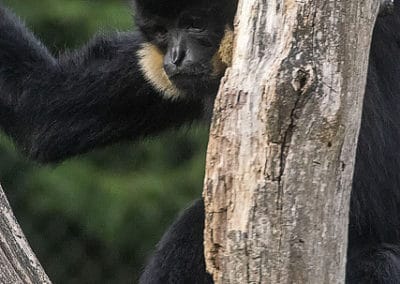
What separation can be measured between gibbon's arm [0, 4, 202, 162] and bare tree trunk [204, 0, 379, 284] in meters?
2.02

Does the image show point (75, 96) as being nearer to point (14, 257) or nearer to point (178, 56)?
point (178, 56)

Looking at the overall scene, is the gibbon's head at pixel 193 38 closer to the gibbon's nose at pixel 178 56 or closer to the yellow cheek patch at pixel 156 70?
the gibbon's nose at pixel 178 56

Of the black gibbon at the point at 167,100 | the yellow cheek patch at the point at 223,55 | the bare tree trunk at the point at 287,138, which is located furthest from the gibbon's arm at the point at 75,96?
the bare tree trunk at the point at 287,138

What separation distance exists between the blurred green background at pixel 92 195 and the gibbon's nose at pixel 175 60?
9.54 feet

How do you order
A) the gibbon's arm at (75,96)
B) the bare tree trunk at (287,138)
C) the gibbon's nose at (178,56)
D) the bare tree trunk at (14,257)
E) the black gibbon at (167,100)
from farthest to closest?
the gibbon's arm at (75,96)
the gibbon's nose at (178,56)
the black gibbon at (167,100)
the bare tree trunk at (14,257)
the bare tree trunk at (287,138)

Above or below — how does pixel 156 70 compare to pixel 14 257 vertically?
above

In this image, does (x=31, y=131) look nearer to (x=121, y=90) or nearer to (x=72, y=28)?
(x=121, y=90)

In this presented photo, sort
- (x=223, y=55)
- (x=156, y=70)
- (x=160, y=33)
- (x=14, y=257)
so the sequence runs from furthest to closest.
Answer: (x=156, y=70) < (x=160, y=33) < (x=223, y=55) < (x=14, y=257)

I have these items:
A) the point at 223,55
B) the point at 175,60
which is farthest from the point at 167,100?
the point at 223,55

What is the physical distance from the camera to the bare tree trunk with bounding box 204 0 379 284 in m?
2.57

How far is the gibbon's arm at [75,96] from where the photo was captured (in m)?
4.69

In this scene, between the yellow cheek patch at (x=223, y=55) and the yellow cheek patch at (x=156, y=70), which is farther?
the yellow cheek patch at (x=156, y=70)

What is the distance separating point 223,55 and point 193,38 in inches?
5.5

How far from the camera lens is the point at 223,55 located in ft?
12.7
